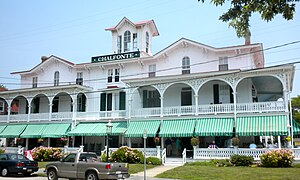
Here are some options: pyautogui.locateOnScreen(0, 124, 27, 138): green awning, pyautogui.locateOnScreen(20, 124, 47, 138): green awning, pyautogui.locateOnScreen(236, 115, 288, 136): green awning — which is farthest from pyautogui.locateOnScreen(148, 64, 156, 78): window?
pyautogui.locateOnScreen(0, 124, 27, 138): green awning

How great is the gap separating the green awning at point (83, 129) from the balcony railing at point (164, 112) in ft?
2.88

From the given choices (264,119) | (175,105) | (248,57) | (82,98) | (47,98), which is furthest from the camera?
(47,98)

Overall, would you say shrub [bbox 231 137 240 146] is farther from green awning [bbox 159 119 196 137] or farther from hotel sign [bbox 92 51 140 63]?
hotel sign [bbox 92 51 140 63]

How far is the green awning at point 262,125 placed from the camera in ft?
78.1

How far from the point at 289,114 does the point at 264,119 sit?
220 cm

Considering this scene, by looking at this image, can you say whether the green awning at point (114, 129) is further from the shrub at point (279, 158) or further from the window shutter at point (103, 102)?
the shrub at point (279, 158)

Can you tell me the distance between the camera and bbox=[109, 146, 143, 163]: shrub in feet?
84.8

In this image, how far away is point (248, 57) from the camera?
29.2 meters

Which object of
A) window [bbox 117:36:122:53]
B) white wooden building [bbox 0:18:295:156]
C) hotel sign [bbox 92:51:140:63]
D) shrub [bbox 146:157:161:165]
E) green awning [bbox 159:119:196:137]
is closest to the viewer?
shrub [bbox 146:157:161:165]

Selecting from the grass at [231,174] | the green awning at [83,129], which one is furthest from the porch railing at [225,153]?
the green awning at [83,129]

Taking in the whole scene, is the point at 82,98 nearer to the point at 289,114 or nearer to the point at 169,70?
the point at 169,70

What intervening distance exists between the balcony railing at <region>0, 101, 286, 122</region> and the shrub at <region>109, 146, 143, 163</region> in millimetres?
4450

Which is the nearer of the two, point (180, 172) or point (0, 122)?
point (180, 172)

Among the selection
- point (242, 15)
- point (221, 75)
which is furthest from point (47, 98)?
point (242, 15)
